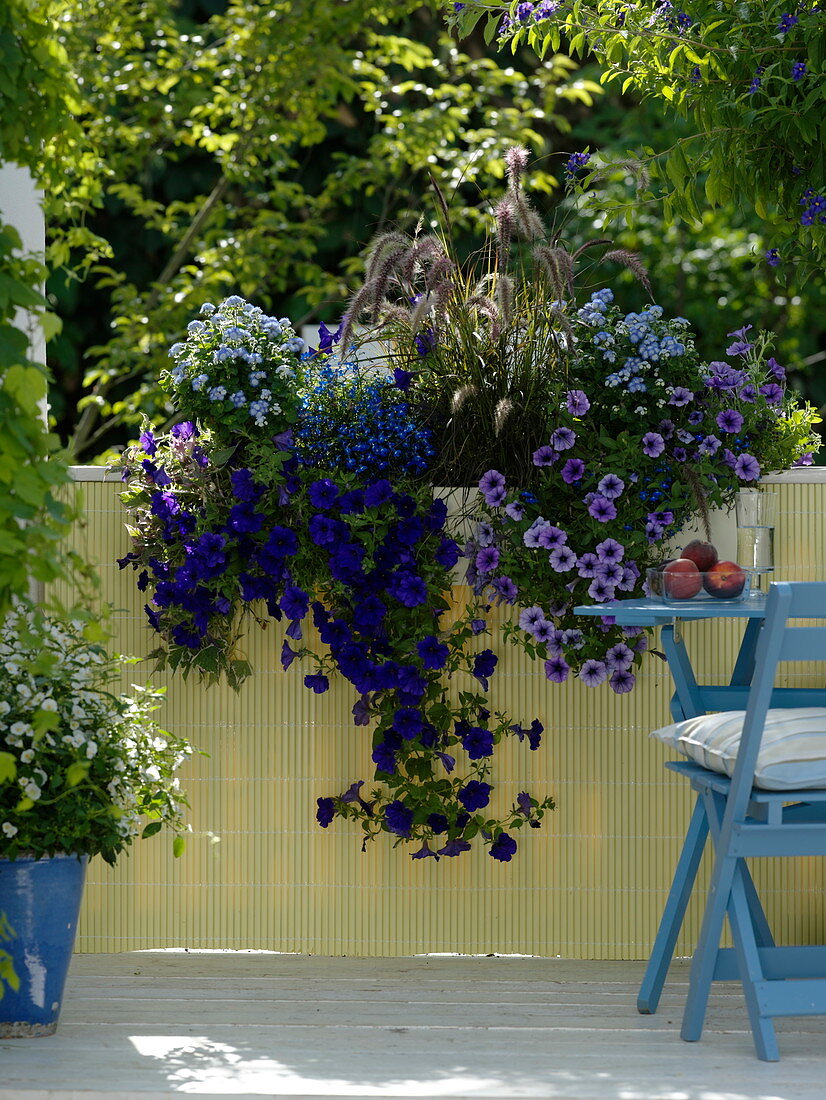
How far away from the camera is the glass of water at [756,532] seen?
8.36ft

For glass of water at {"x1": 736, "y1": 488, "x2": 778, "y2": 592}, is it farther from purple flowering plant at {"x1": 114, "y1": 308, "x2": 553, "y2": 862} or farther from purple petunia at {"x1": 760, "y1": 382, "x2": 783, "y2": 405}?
purple flowering plant at {"x1": 114, "y1": 308, "x2": 553, "y2": 862}

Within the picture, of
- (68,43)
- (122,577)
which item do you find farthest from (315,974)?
(68,43)

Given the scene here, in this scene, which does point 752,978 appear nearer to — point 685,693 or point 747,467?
point 685,693

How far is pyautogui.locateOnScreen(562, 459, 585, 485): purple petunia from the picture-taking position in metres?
2.66

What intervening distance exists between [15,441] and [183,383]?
1001mm

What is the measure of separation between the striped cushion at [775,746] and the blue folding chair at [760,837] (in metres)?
0.01

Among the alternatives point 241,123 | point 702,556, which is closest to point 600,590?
point 702,556

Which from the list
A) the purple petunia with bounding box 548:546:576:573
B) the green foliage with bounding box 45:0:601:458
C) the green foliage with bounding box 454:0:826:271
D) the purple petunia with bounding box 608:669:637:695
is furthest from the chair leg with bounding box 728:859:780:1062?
the green foliage with bounding box 45:0:601:458

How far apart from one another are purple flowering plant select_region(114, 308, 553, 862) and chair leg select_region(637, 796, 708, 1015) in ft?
1.45

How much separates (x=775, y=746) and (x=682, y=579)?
0.42 m

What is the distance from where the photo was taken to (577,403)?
Answer: 2670 millimetres

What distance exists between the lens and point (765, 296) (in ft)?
25.9

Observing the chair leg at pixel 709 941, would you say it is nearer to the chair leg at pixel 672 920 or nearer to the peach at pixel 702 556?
the chair leg at pixel 672 920

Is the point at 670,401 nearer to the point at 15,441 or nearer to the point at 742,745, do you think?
the point at 742,745
